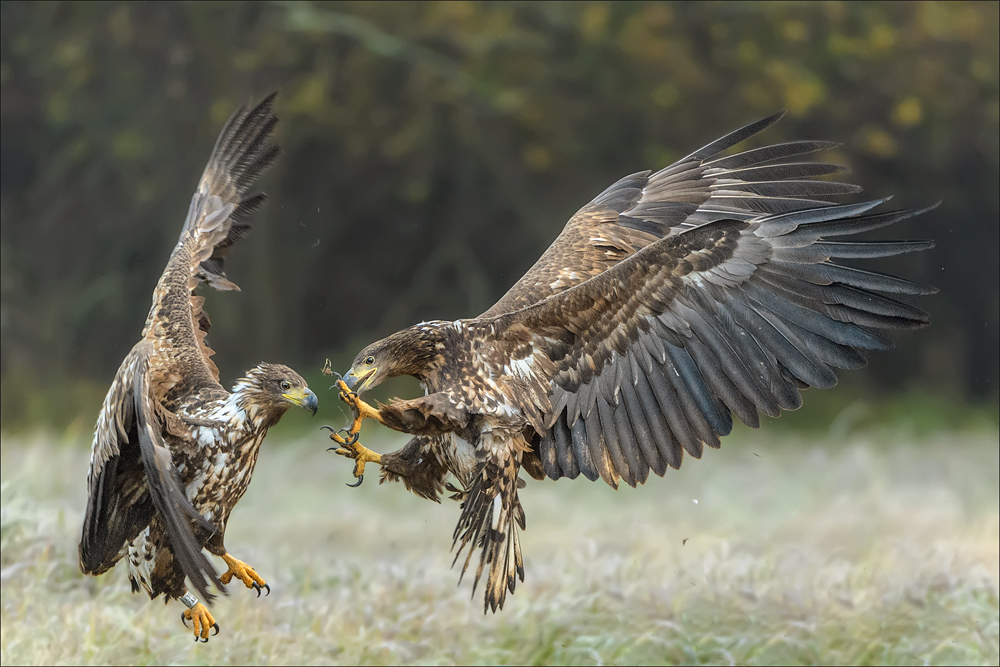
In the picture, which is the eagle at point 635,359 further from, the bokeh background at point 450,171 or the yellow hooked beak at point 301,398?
the bokeh background at point 450,171

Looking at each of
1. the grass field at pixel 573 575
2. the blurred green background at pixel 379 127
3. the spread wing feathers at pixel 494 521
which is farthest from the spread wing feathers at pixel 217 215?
the blurred green background at pixel 379 127

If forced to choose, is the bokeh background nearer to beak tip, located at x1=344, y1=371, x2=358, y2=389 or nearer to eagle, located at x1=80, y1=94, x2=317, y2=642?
eagle, located at x1=80, y1=94, x2=317, y2=642

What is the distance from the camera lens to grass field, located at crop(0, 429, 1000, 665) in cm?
566

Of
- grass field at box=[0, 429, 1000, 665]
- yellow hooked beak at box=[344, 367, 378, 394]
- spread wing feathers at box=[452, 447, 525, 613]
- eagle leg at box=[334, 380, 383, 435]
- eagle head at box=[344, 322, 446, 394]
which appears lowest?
grass field at box=[0, 429, 1000, 665]

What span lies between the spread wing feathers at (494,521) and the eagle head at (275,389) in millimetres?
580

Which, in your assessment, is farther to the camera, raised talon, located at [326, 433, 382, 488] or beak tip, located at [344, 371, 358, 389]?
raised talon, located at [326, 433, 382, 488]

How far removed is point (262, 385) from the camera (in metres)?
3.10

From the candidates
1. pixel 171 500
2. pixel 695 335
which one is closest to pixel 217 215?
pixel 171 500

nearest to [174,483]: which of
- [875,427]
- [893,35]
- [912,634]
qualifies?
[912,634]

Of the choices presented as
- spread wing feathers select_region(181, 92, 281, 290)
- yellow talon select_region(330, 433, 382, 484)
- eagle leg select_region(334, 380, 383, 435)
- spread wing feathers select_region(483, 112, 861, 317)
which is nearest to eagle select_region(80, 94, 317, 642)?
eagle leg select_region(334, 380, 383, 435)

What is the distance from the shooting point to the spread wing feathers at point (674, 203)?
3.91m

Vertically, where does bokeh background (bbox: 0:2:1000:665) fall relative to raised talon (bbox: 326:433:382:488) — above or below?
above

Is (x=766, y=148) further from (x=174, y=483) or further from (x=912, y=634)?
(x=912, y=634)

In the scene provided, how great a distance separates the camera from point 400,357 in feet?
10.5
